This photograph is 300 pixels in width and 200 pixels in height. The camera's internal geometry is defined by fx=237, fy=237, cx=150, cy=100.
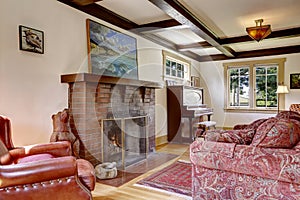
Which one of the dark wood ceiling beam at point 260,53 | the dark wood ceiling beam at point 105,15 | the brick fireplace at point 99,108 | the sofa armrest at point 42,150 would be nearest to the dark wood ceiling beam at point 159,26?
the dark wood ceiling beam at point 105,15

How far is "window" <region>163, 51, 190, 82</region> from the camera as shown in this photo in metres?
5.93

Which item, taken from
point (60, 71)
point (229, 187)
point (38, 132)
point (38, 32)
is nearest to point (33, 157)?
point (38, 132)

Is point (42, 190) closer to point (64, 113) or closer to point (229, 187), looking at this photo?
point (64, 113)

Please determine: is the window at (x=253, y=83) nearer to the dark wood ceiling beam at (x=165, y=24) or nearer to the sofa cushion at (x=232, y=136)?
the dark wood ceiling beam at (x=165, y=24)

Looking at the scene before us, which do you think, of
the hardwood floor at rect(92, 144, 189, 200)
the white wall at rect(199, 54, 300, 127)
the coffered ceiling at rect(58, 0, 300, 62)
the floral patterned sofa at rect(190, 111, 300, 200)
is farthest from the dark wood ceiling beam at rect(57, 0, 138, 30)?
the white wall at rect(199, 54, 300, 127)

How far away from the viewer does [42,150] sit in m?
2.24

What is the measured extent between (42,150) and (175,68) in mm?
4721

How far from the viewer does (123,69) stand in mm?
4219

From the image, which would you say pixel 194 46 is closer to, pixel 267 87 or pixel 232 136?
pixel 267 87

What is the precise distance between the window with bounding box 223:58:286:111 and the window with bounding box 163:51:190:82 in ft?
5.03

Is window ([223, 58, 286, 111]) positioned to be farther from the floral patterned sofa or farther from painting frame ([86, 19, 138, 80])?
the floral patterned sofa

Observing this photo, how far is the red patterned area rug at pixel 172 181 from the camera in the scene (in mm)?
2708

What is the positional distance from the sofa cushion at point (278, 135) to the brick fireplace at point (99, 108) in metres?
2.12

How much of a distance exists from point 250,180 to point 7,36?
2.81 m
